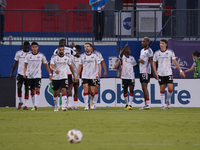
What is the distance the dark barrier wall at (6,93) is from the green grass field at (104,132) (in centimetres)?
554

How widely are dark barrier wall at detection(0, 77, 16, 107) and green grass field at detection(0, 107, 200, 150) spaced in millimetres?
5540

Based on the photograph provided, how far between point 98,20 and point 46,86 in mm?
4091

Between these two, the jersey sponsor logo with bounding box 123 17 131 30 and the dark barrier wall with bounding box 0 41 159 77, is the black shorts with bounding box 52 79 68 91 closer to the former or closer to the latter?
the dark barrier wall with bounding box 0 41 159 77

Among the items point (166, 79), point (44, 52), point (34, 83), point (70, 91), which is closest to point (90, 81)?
point (70, 91)

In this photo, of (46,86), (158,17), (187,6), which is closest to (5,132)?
(46,86)

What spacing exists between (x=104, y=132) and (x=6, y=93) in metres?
9.01

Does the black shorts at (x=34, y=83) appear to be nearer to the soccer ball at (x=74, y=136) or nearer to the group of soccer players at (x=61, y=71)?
the group of soccer players at (x=61, y=71)

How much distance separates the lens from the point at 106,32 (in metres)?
20.2

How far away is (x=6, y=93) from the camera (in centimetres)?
1692

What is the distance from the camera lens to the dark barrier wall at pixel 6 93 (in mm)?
16906

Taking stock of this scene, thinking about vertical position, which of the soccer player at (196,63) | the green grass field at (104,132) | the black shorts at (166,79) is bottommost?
the green grass field at (104,132)

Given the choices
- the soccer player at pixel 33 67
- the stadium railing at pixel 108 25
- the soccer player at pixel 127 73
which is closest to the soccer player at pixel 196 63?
the stadium railing at pixel 108 25

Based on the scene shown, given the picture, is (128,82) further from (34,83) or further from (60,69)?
(34,83)

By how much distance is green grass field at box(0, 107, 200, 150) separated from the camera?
7.12 metres
